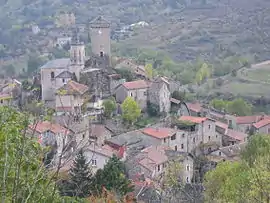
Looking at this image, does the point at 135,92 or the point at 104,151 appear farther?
the point at 135,92

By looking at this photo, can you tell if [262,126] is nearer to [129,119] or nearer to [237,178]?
[129,119]

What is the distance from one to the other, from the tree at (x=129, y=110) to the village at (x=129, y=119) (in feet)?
0.10

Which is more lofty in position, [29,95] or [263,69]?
[29,95]

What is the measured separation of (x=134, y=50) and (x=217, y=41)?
13453mm

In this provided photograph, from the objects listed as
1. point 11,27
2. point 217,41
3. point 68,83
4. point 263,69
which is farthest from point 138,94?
point 11,27

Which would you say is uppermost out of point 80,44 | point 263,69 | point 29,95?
point 80,44

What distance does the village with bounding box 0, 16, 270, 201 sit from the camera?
23109mm

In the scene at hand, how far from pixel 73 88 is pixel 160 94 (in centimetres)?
498

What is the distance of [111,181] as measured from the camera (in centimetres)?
1969

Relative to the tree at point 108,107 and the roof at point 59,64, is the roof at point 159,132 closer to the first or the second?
the tree at point 108,107

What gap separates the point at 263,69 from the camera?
61.4 meters

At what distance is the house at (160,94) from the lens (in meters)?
30.4

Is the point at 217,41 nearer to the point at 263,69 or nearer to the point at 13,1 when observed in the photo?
the point at 263,69

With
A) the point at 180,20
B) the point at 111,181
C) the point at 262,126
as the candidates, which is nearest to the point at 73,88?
the point at 111,181
